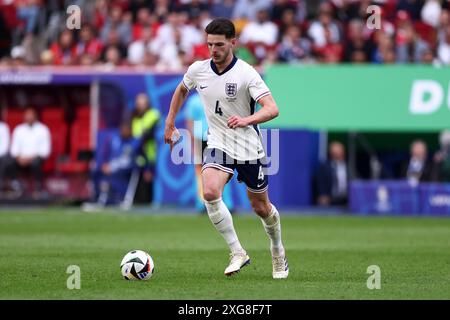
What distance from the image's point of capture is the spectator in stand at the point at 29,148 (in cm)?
2506

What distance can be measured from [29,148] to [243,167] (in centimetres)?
1541

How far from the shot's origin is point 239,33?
25.4 meters

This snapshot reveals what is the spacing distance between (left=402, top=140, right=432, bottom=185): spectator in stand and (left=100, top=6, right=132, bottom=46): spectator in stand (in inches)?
298

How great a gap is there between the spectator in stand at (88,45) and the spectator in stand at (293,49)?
14.6 ft

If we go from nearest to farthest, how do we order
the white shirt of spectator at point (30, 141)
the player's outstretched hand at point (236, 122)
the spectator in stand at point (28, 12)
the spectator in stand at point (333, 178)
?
the player's outstretched hand at point (236, 122), the spectator in stand at point (333, 178), the white shirt of spectator at point (30, 141), the spectator in stand at point (28, 12)

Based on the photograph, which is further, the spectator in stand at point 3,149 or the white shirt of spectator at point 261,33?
the spectator in stand at point 3,149

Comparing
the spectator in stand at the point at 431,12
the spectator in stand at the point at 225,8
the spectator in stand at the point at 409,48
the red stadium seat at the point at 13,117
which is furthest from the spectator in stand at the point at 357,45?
the red stadium seat at the point at 13,117

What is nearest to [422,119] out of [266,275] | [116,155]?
[116,155]

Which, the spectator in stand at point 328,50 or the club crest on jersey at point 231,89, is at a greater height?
the spectator in stand at point 328,50

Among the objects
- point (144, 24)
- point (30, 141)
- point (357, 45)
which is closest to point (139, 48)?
point (144, 24)

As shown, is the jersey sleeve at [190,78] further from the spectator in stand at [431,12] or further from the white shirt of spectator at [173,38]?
the spectator in stand at [431,12]

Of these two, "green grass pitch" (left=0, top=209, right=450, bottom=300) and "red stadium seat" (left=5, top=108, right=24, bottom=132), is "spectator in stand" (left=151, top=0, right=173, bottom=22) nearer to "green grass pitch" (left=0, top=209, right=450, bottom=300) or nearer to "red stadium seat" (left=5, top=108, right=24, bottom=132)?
"red stadium seat" (left=5, top=108, right=24, bottom=132)

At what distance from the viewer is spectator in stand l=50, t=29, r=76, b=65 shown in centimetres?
2559
